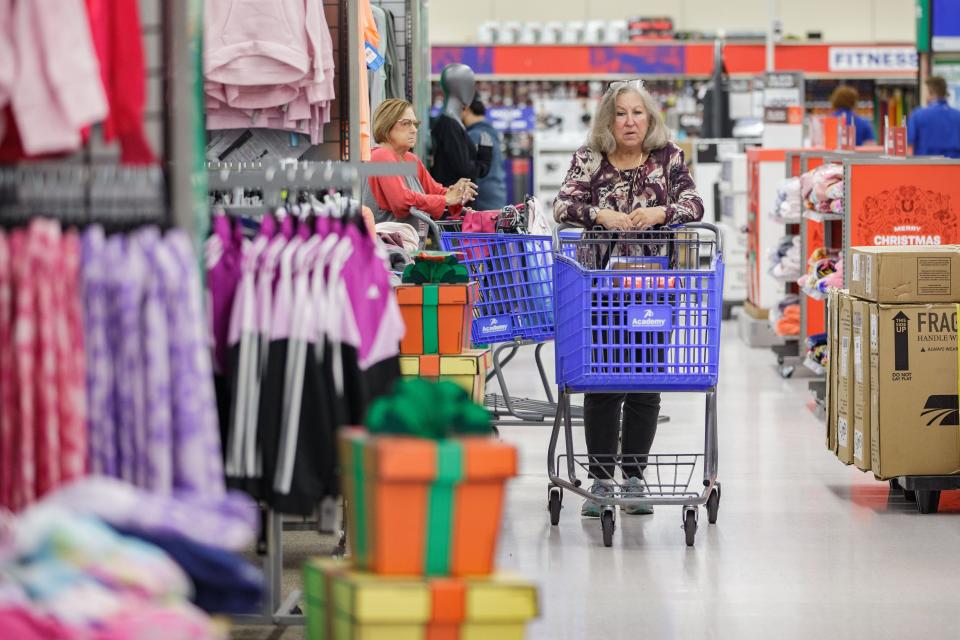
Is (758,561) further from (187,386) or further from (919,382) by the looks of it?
(187,386)

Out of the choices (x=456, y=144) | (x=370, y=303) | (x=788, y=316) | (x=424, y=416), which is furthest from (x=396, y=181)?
(x=424, y=416)

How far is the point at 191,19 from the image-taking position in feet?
10.2

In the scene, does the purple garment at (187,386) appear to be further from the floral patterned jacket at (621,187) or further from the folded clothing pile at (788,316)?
the folded clothing pile at (788,316)

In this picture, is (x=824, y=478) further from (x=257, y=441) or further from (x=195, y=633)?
(x=195, y=633)

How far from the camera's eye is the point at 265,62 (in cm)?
529

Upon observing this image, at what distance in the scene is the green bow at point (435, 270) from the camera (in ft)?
17.9

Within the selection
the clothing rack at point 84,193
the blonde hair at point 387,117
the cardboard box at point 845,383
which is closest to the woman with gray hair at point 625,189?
the cardboard box at point 845,383

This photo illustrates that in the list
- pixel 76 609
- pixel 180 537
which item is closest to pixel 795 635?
pixel 180 537

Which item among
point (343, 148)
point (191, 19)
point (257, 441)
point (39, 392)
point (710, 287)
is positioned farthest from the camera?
point (343, 148)

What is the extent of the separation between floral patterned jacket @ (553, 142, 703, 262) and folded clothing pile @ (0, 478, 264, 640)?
2983 millimetres

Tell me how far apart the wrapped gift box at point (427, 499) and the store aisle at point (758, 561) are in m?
1.48

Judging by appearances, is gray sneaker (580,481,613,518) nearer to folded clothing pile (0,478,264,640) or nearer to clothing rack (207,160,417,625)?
clothing rack (207,160,417,625)

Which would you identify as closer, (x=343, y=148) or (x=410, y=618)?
(x=410, y=618)

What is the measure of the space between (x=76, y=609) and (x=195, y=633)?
19 cm
